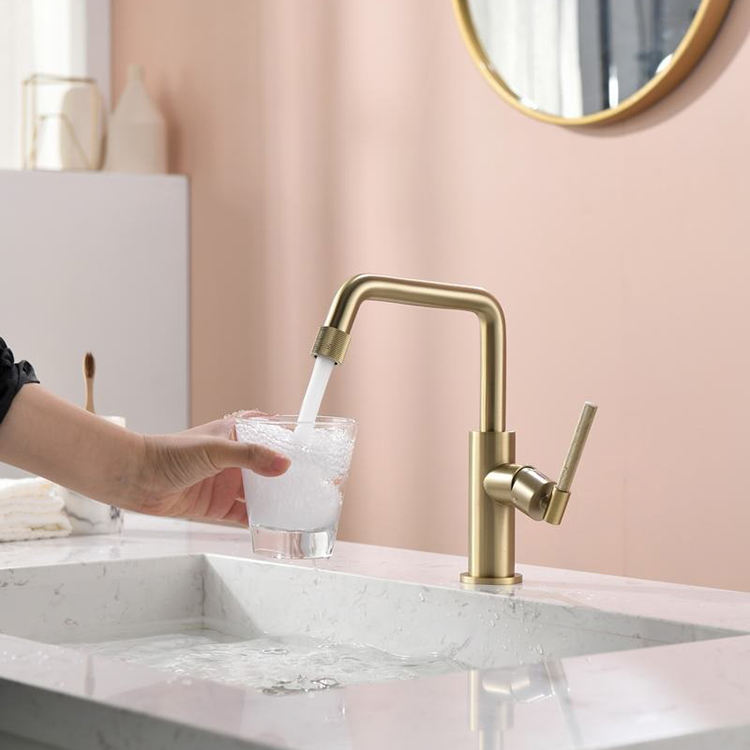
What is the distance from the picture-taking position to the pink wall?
6.12 ft

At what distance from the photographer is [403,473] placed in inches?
94.1

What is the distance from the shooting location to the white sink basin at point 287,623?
105cm

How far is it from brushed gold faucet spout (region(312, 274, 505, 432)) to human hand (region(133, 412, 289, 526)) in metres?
0.12

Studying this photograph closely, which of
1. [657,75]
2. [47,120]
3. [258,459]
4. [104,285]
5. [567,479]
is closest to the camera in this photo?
[258,459]

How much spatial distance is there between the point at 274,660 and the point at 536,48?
122cm

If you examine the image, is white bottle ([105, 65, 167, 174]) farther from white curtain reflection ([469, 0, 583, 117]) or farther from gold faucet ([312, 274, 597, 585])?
gold faucet ([312, 274, 597, 585])

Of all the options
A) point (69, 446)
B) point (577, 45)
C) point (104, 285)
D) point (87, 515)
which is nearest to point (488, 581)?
point (69, 446)

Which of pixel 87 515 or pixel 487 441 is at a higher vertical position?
pixel 487 441

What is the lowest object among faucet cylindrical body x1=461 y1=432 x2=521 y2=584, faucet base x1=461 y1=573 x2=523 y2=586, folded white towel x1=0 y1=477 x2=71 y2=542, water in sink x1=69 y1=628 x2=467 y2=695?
water in sink x1=69 y1=628 x2=467 y2=695

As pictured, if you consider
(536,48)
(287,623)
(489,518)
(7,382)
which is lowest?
(287,623)

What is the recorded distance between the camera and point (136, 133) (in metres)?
2.82

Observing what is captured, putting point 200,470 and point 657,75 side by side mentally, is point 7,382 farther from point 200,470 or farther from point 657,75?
point 657,75

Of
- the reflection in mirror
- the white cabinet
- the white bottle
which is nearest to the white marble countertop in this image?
A: the reflection in mirror

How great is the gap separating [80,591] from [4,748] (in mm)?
523
